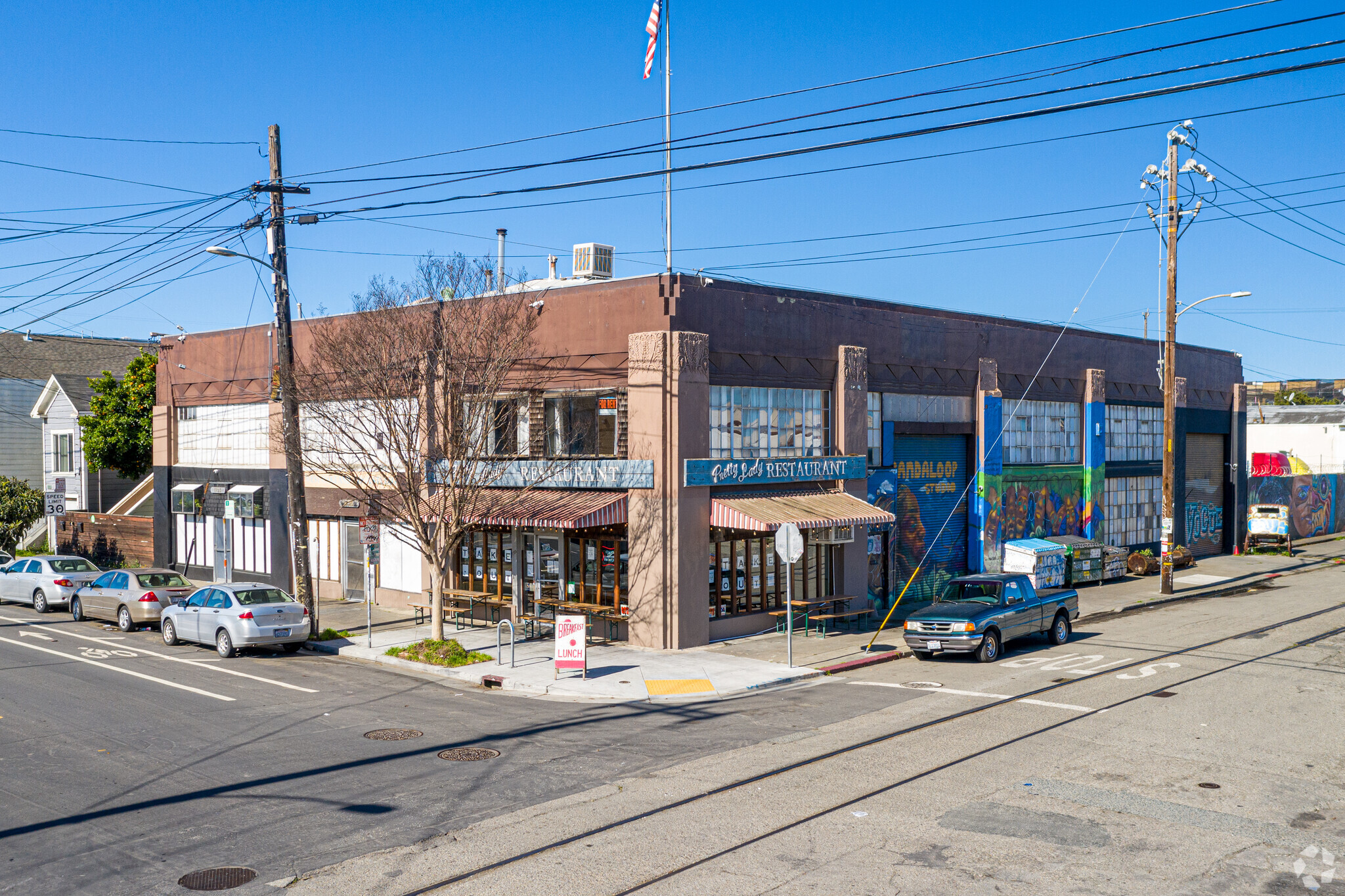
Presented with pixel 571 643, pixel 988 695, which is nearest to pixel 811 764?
pixel 988 695

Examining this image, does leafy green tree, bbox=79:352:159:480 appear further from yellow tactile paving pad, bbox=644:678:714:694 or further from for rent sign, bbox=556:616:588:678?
yellow tactile paving pad, bbox=644:678:714:694

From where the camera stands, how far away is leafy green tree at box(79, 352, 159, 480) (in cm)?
3769

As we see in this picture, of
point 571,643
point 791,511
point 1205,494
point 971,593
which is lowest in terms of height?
point 571,643

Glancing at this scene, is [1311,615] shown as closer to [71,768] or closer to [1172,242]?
[1172,242]

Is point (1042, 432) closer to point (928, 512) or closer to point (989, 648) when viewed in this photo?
point (928, 512)

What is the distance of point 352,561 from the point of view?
29609mm

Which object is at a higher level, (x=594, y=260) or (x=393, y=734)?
(x=594, y=260)

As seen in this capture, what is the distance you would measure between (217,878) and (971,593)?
607 inches

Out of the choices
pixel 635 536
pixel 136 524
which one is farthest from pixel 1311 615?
pixel 136 524

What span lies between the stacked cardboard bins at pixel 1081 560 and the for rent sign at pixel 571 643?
17286mm

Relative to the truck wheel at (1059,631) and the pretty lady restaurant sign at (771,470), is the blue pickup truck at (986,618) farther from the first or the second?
the pretty lady restaurant sign at (771,470)

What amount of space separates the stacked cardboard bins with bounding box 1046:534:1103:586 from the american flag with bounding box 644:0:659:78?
17581 millimetres

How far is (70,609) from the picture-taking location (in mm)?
27438

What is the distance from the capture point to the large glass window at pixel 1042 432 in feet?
101
